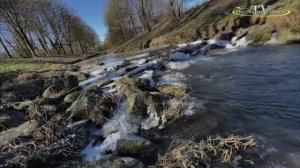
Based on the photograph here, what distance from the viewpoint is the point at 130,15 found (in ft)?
176

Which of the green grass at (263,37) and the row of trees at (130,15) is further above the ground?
the row of trees at (130,15)

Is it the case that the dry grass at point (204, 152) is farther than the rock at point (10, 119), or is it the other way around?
the rock at point (10, 119)

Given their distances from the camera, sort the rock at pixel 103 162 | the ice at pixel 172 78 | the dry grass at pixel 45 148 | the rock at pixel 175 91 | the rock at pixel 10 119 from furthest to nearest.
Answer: the ice at pixel 172 78 → the rock at pixel 175 91 → the rock at pixel 10 119 → the dry grass at pixel 45 148 → the rock at pixel 103 162

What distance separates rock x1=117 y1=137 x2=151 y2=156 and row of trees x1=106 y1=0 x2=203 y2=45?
140ft

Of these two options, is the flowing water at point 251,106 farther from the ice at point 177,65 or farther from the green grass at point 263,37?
the green grass at point 263,37

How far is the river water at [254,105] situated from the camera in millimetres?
6785

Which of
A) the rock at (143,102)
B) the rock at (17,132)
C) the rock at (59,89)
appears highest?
the rock at (59,89)

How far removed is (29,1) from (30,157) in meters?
36.6

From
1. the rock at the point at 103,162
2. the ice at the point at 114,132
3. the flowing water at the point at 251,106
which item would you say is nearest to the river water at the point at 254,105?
the flowing water at the point at 251,106

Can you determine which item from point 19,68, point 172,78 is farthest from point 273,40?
point 19,68

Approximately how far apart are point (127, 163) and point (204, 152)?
173cm

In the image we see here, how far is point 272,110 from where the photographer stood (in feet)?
27.7

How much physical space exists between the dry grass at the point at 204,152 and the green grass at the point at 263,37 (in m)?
16.6

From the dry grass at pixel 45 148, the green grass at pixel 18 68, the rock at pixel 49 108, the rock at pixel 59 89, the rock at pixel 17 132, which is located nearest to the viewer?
the dry grass at pixel 45 148
